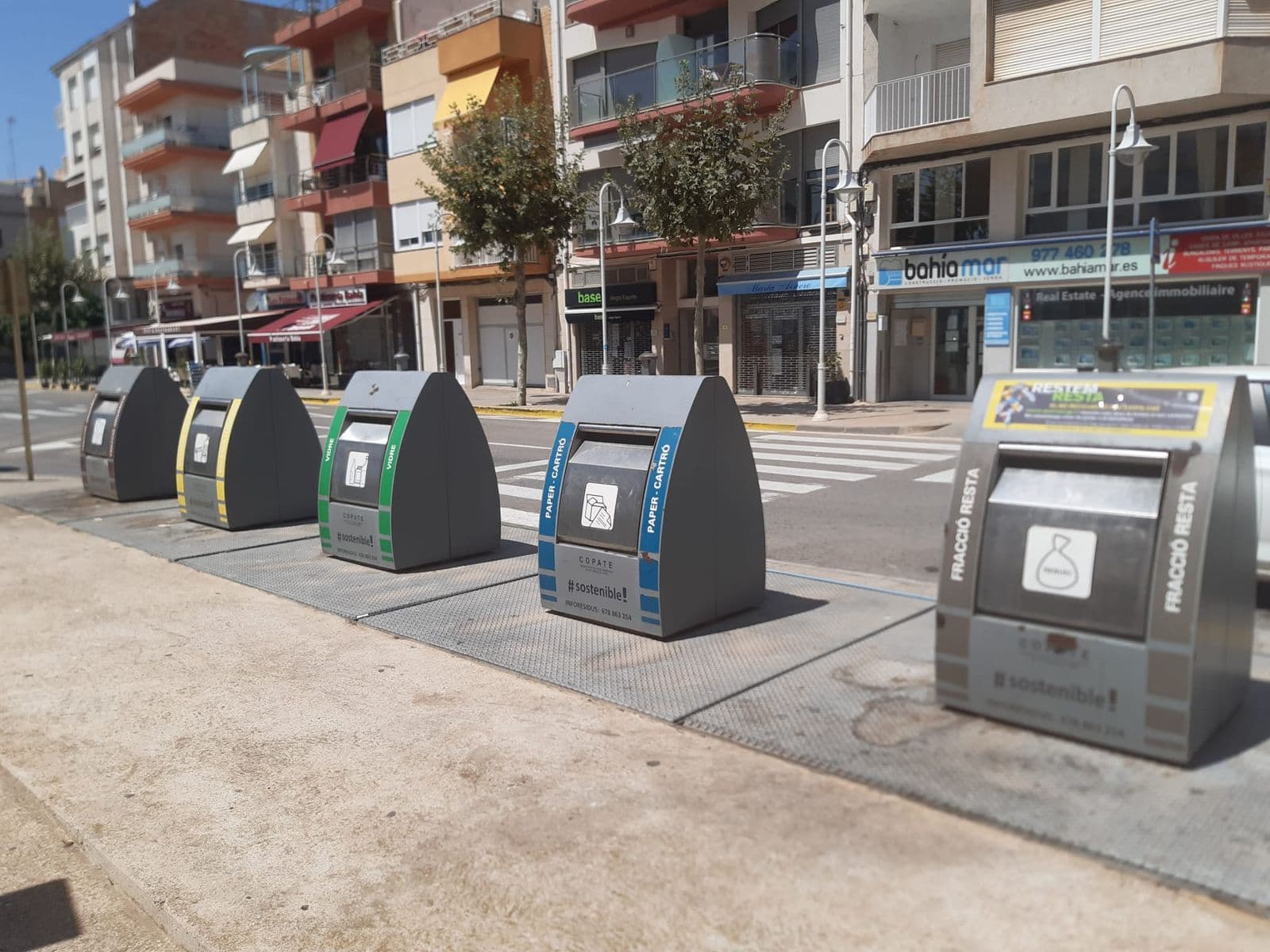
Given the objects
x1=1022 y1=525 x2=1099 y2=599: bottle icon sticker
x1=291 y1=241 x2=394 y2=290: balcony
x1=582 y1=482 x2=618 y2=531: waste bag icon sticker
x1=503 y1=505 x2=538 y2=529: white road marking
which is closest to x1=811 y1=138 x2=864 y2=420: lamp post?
x1=503 y1=505 x2=538 y2=529: white road marking

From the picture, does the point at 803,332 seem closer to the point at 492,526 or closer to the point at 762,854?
the point at 492,526

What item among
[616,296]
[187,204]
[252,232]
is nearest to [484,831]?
[616,296]

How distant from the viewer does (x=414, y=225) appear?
35375 mm

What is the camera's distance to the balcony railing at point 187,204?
51.1 m

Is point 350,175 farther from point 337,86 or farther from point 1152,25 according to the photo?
point 1152,25

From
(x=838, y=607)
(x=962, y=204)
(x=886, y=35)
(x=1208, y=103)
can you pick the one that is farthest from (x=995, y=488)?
(x=886, y=35)

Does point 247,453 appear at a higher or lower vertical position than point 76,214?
lower

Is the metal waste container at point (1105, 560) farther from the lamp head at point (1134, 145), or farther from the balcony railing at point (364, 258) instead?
the balcony railing at point (364, 258)

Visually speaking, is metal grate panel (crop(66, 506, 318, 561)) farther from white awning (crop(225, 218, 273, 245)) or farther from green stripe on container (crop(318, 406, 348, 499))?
white awning (crop(225, 218, 273, 245))

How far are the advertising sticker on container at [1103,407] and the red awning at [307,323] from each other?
114ft

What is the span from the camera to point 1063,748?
407 centimetres

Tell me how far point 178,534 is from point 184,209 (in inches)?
1853

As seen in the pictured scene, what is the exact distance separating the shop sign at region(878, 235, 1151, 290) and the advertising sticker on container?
16964 millimetres

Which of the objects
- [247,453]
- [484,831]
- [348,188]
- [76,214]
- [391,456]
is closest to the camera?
→ [484,831]
